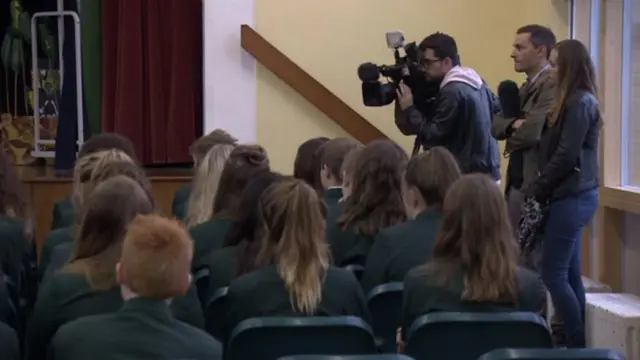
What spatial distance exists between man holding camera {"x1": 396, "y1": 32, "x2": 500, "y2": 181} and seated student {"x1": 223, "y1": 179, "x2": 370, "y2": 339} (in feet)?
6.89

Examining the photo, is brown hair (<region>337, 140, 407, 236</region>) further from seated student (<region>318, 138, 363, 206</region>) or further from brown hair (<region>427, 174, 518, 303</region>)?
brown hair (<region>427, 174, 518, 303</region>)

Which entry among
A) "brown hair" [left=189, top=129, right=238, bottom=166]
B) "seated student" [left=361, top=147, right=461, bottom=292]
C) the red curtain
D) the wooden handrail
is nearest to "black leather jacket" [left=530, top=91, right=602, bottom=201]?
"seated student" [left=361, top=147, right=461, bottom=292]

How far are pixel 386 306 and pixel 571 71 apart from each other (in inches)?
59.8

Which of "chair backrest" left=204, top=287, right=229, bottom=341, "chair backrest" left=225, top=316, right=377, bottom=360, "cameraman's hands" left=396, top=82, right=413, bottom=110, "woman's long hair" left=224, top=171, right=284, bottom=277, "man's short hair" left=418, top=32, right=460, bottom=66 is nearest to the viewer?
"chair backrest" left=225, top=316, right=377, bottom=360

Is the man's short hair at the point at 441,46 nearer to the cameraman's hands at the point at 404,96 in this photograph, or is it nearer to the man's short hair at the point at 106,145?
the cameraman's hands at the point at 404,96

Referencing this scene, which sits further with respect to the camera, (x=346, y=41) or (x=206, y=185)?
(x=346, y=41)

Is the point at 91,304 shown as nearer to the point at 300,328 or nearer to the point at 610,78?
the point at 300,328

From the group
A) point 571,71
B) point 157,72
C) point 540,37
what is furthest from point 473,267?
point 157,72

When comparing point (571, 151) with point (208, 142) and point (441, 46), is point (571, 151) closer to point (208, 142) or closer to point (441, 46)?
point (441, 46)

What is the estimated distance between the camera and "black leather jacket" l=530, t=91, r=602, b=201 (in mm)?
3721

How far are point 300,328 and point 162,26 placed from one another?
483 cm

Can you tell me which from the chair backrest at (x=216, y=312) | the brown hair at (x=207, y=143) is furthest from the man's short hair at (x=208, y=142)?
the chair backrest at (x=216, y=312)

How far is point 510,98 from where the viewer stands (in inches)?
167

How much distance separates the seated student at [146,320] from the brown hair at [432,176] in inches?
44.5
